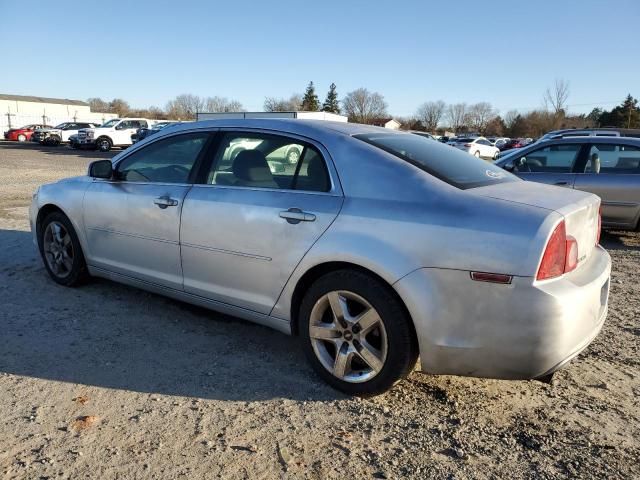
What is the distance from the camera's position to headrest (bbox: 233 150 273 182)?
3.53 meters

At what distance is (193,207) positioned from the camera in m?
3.71

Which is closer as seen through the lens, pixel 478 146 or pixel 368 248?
pixel 368 248

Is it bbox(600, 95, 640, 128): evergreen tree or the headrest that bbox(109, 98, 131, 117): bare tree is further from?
the headrest

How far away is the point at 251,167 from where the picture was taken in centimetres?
361

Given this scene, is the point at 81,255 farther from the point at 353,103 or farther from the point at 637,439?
the point at 353,103

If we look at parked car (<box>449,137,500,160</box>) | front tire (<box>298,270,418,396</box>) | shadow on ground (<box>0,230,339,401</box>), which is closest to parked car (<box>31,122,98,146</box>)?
parked car (<box>449,137,500,160</box>)

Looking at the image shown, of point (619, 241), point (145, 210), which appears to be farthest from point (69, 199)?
point (619, 241)

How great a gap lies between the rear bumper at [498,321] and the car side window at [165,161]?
6.65 feet

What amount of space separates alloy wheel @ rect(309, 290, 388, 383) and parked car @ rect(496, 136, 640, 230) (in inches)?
225

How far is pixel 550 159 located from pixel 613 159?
83cm

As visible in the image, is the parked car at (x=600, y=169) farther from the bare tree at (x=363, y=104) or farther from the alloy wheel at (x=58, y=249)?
the bare tree at (x=363, y=104)

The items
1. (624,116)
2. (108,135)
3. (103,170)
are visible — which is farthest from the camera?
(624,116)

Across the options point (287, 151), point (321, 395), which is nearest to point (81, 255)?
point (287, 151)

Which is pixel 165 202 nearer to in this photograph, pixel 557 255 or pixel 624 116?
pixel 557 255
